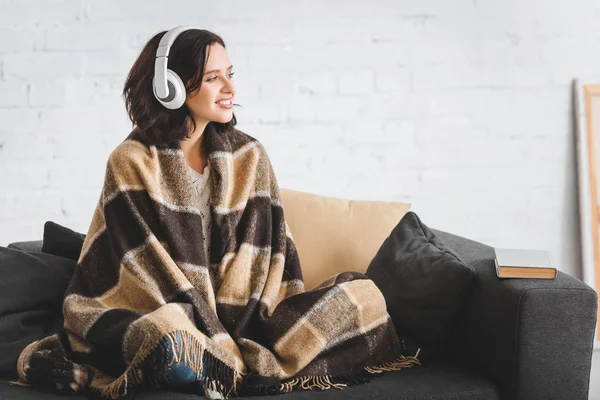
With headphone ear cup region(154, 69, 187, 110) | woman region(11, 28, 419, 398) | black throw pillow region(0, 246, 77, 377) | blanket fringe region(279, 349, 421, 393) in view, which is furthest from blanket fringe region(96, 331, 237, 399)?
headphone ear cup region(154, 69, 187, 110)

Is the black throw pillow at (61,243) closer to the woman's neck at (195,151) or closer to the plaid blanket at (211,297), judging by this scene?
the plaid blanket at (211,297)

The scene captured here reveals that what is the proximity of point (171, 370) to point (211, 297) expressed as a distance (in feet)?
1.16

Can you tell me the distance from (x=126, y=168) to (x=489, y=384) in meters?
1.08

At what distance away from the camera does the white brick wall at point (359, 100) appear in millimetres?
3105

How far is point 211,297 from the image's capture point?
2238 millimetres

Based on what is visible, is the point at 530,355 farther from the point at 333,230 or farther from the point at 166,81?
the point at 166,81

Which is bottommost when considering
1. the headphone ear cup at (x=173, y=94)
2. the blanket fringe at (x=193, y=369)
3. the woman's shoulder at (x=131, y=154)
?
the blanket fringe at (x=193, y=369)

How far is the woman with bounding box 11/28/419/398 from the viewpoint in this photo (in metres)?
2.03

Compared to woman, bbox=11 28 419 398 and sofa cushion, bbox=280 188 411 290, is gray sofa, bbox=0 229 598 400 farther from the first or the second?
sofa cushion, bbox=280 188 411 290

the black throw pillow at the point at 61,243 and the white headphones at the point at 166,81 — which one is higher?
the white headphones at the point at 166,81

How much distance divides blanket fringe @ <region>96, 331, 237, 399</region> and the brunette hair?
0.63 metres

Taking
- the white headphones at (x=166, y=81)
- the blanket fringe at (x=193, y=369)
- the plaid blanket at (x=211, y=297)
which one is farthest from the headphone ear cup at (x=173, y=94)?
the blanket fringe at (x=193, y=369)

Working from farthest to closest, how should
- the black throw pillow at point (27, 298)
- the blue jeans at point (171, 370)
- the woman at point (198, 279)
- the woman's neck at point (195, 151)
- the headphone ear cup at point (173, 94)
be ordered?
the woman's neck at point (195, 151) < the headphone ear cup at point (173, 94) < the black throw pillow at point (27, 298) < the woman at point (198, 279) < the blue jeans at point (171, 370)

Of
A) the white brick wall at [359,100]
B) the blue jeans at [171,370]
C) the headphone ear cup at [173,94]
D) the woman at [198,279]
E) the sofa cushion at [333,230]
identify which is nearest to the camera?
the blue jeans at [171,370]
